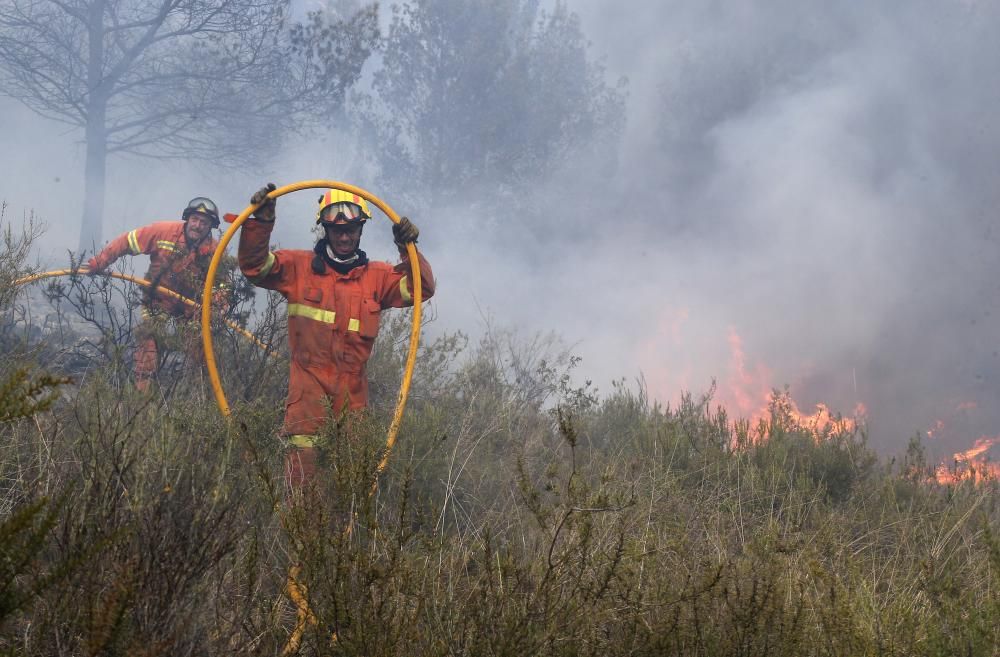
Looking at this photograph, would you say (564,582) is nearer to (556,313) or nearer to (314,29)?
(314,29)

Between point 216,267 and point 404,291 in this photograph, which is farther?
point 404,291

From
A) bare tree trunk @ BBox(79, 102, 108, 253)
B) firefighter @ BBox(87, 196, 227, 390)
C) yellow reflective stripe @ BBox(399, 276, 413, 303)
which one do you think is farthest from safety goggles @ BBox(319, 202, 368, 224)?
bare tree trunk @ BBox(79, 102, 108, 253)

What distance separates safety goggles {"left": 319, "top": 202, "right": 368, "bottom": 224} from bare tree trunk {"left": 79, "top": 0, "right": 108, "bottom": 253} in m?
11.1

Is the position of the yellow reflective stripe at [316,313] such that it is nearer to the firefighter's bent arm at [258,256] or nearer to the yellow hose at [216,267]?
the firefighter's bent arm at [258,256]

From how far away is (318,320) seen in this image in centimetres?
456

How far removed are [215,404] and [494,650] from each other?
2729mm

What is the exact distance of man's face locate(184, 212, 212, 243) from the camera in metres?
7.07

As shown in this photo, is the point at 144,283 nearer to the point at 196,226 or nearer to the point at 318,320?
the point at 196,226

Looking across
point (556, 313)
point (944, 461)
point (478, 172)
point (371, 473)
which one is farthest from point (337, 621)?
point (478, 172)

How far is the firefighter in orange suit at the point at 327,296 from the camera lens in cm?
436

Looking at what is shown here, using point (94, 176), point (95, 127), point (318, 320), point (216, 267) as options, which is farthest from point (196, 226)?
point (94, 176)

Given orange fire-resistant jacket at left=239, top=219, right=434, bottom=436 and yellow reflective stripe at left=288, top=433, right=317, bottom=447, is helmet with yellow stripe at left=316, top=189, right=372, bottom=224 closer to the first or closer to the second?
orange fire-resistant jacket at left=239, top=219, right=434, bottom=436

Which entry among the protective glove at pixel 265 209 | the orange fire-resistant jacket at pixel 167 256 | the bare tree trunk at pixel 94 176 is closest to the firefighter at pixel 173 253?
the orange fire-resistant jacket at pixel 167 256

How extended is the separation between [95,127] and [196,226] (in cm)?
919
